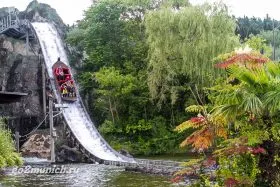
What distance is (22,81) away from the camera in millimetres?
30531

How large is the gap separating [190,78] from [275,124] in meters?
19.6

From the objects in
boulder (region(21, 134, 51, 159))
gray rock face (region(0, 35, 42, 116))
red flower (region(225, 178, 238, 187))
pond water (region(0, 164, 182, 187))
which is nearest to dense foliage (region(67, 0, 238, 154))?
gray rock face (region(0, 35, 42, 116))

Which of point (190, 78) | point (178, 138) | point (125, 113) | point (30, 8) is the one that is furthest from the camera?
Result: point (30, 8)

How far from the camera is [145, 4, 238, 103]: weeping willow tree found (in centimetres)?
2634

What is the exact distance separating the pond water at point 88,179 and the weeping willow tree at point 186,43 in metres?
8.18

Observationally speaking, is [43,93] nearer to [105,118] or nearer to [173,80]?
[105,118]

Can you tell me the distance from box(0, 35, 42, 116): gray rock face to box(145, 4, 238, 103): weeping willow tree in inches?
299

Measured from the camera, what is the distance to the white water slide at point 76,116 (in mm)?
24955

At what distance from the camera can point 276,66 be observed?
8.30 metres

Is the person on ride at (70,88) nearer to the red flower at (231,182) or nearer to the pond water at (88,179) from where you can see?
the pond water at (88,179)

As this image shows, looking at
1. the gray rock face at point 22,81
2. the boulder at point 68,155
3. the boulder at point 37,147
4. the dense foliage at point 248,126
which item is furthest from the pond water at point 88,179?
the gray rock face at point 22,81

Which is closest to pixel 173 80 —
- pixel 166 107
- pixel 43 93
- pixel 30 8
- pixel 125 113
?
pixel 166 107

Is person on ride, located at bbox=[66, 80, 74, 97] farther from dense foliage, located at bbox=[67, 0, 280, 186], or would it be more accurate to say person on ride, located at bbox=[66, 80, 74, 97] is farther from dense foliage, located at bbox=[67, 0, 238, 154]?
dense foliage, located at bbox=[67, 0, 280, 186]

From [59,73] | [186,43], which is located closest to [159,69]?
[186,43]
